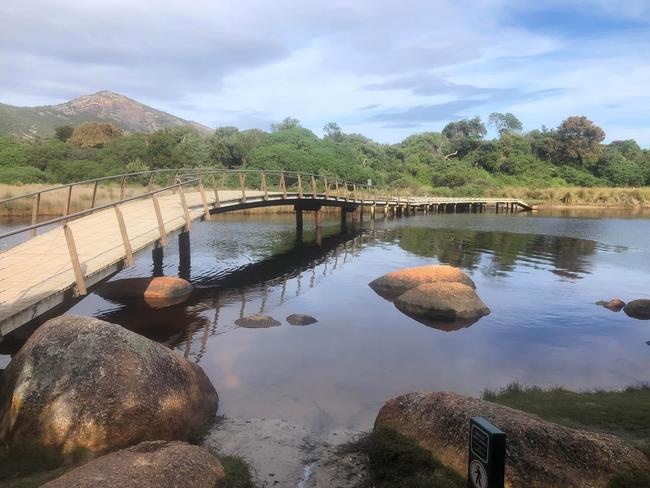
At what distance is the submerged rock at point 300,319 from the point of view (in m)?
13.4

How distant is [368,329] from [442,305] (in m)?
2.42

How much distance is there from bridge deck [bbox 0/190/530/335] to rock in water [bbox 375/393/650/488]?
6.42m

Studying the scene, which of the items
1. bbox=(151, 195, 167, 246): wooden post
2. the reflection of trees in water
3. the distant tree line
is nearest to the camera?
bbox=(151, 195, 167, 246): wooden post

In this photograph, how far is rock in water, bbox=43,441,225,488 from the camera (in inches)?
177

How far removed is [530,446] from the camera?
516 centimetres

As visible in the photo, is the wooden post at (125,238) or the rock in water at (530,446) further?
the wooden post at (125,238)

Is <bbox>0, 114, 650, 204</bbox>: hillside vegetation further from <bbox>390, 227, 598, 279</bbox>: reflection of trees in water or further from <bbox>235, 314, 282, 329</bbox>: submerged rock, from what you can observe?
<bbox>235, 314, 282, 329</bbox>: submerged rock

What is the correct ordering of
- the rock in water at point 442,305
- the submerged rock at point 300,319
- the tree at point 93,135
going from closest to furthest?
the submerged rock at point 300,319, the rock in water at point 442,305, the tree at point 93,135

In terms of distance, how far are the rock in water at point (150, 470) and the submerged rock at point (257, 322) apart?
7.41m

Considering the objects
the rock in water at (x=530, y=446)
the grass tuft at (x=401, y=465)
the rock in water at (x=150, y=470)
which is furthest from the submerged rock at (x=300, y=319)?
the rock in water at (x=150, y=470)

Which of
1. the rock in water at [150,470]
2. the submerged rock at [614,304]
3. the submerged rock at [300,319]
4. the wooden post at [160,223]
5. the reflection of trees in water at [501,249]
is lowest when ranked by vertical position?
the reflection of trees in water at [501,249]

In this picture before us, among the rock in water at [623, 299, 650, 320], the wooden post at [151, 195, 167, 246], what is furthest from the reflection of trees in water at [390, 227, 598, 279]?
the wooden post at [151, 195, 167, 246]

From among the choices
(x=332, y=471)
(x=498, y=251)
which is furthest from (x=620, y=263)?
(x=332, y=471)

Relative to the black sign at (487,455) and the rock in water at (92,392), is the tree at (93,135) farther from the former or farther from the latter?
the black sign at (487,455)
